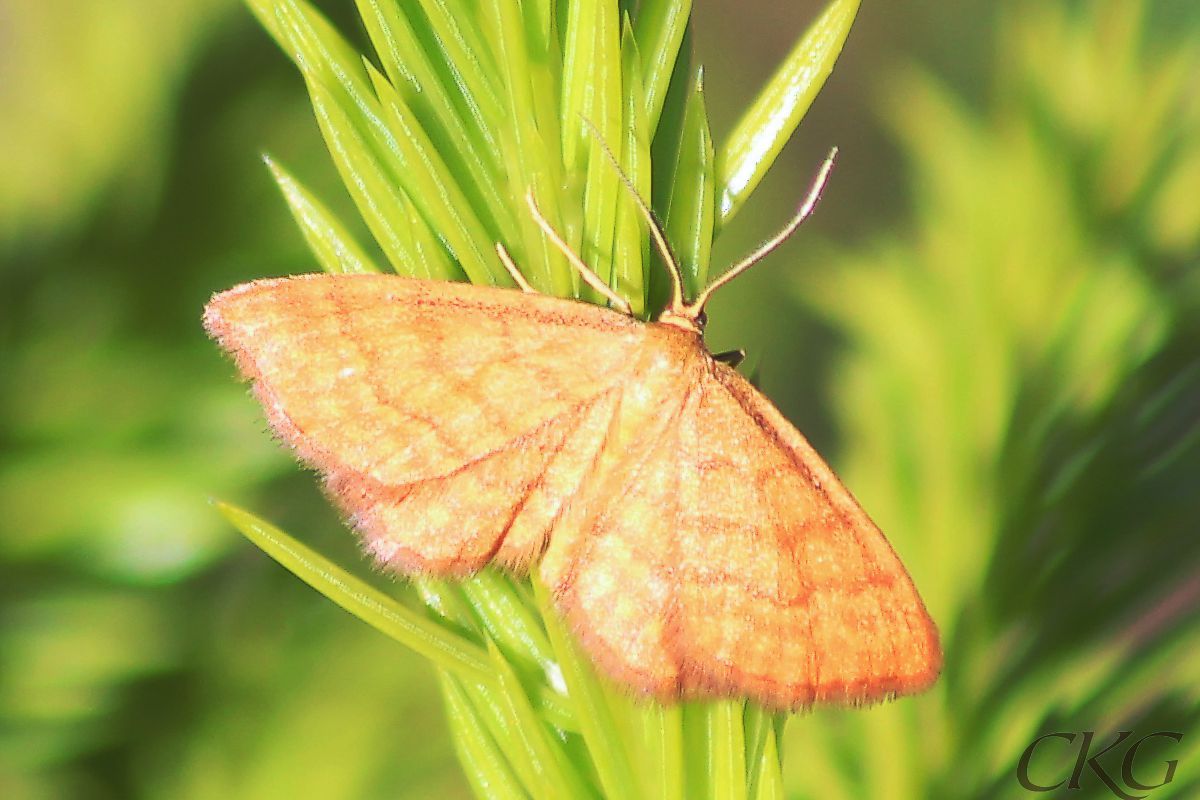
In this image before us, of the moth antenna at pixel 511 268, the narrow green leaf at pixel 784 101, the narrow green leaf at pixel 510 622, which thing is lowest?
the narrow green leaf at pixel 510 622

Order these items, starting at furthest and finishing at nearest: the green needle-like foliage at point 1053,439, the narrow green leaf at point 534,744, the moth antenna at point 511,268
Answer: the green needle-like foliage at point 1053,439, the moth antenna at point 511,268, the narrow green leaf at point 534,744

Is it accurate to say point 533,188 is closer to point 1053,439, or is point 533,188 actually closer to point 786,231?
point 786,231

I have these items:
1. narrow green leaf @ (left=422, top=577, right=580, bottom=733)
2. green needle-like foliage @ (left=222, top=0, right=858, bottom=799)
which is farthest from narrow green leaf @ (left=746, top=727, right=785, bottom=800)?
narrow green leaf @ (left=422, top=577, right=580, bottom=733)

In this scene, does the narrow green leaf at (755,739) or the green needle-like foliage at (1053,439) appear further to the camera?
the green needle-like foliage at (1053,439)

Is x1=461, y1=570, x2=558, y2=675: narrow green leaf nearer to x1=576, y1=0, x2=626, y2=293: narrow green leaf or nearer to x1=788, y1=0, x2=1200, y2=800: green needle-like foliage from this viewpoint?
x1=576, y1=0, x2=626, y2=293: narrow green leaf

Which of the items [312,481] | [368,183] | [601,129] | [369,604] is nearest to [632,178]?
[601,129]

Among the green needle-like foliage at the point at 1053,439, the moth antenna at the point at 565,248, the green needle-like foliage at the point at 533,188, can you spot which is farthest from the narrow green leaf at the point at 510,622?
the green needle-like foliage at the point at 1053,439

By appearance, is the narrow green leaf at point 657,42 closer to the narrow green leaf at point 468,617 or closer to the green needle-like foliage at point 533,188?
the green needle-like foliage at point 533,188
